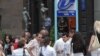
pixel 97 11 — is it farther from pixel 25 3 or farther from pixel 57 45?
pixel 57 45

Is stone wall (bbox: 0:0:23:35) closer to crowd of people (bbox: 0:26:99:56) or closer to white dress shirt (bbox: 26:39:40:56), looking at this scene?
crowd of people (bbox: 0:26:99:56)

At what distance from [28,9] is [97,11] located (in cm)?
445

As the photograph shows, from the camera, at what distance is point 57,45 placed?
472 inches

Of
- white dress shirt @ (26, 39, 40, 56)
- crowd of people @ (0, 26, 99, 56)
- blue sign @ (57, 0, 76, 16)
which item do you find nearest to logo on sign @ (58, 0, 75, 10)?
blue sign @ (57, 0, 76, 16)

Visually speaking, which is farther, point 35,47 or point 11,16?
point 11,16

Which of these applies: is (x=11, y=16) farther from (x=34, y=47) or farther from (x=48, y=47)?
(x=48, y=47)

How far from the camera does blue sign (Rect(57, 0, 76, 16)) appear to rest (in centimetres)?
1953

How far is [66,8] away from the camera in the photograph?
19703 mm

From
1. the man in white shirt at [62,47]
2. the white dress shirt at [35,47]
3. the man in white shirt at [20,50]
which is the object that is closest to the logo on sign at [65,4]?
the man in white shirt at [62,47]

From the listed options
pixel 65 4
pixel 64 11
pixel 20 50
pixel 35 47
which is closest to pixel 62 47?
pixel 35 47

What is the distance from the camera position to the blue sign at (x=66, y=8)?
19531 mm

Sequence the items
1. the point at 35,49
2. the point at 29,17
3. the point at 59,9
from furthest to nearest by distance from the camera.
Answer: the point at 29,17, the point at 59,9, the point at 35,49

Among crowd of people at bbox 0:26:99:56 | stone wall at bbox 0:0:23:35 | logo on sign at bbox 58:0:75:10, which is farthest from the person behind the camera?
stone wall at bbox 0:0:23:35

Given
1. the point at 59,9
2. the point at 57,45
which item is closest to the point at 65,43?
the point at 57,45
